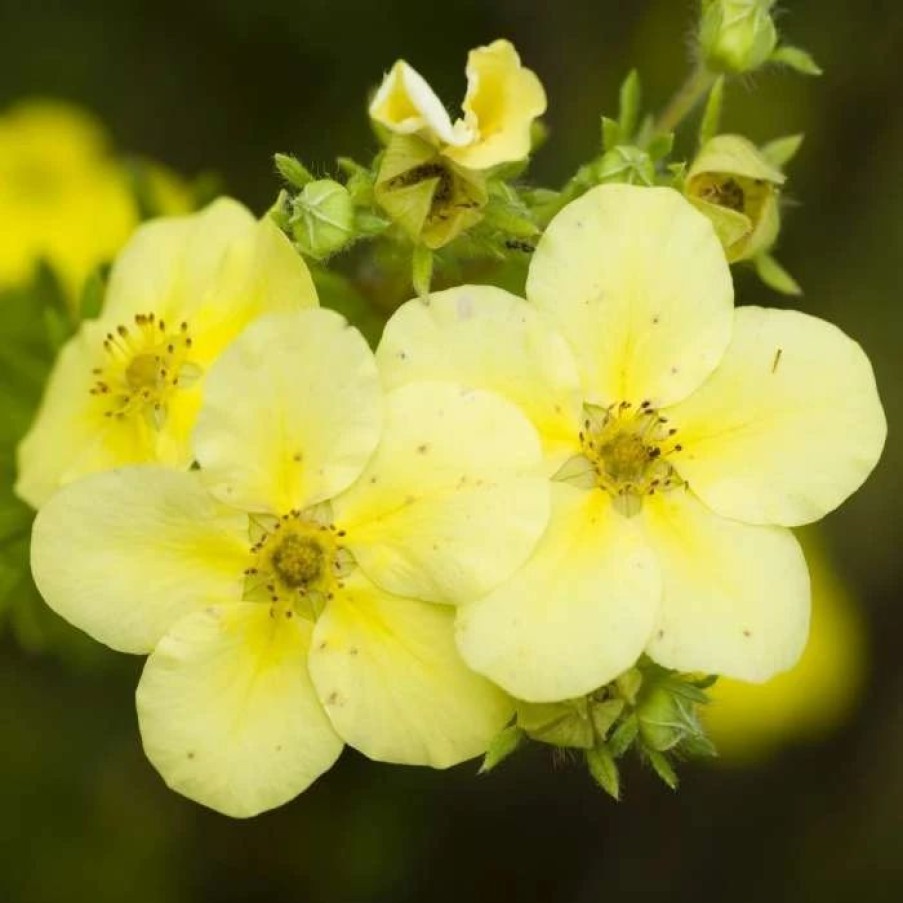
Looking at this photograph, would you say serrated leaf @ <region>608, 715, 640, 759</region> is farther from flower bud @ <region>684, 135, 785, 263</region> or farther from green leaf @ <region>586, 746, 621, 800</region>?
flower bud @ <region>684, 135, 785, 263</region>

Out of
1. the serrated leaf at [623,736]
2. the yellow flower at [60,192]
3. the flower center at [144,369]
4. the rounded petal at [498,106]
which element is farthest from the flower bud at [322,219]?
the yellow flower at [60,192]

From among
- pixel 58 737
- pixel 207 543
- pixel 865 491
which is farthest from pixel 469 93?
pixel 865 491

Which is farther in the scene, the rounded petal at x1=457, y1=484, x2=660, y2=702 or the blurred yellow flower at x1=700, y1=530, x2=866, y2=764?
the blurred yellow flower at x1=700, y1=530, x2=866, y2=764

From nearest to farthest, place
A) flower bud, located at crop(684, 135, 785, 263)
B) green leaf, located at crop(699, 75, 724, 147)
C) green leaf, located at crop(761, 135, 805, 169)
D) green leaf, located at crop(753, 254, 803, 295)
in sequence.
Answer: flower bud, located at crop(684, 135, 785, 263) → green leaf, located at crop(699, 75, 724, 147) → green leaf, located at crop(753, 254, 803, 295) → green leaf, located at crop(761, 135, 805, 169)

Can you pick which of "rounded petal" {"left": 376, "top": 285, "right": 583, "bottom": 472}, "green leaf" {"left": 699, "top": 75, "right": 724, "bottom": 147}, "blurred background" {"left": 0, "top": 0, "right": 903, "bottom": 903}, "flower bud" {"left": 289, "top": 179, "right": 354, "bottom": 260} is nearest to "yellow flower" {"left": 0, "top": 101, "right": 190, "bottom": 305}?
"blurred background" {"left": 0, "top": 0, "right": 903, "bottom": 903}

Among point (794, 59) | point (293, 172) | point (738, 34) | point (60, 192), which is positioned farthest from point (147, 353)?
point (60, 192)

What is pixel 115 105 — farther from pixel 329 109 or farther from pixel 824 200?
pixel 824 200

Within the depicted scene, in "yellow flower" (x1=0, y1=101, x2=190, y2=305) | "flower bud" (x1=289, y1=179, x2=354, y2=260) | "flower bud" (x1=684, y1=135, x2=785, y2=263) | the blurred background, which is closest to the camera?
"flower bud" (x1=289, y1=179, x2=354, y2=260)

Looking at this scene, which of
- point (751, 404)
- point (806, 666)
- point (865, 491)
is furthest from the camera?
point (865, 491)

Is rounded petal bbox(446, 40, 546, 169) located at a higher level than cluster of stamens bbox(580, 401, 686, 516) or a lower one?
higher
